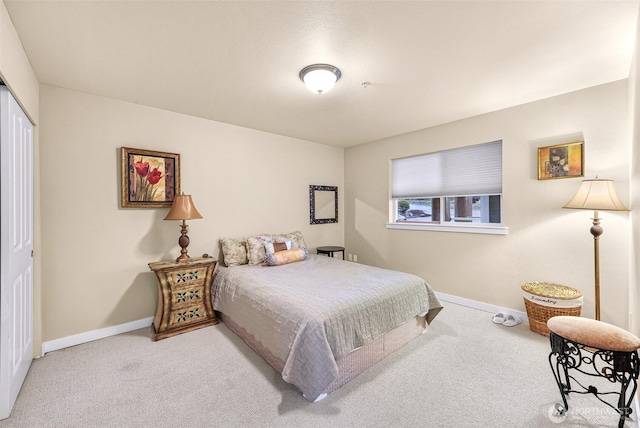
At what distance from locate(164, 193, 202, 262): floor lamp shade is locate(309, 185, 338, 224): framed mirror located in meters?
2.06

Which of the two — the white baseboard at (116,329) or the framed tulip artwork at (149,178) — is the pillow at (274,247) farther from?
the white baseboard at (116,329)

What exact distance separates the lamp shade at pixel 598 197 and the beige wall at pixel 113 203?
11.9 ft

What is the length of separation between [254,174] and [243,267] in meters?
1.41

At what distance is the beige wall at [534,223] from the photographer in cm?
253

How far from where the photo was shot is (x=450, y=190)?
374cm

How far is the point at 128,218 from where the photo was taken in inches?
115

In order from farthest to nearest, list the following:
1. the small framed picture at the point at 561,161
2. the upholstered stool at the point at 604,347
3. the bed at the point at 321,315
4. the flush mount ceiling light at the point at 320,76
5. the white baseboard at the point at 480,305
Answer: the white baseboard at the point at 480,305 < the small framed picture at the point at 561,161 < the flush mount ceiling light at the point at 320,76 < the bed at the point at 321,315 < the upholstered stool at the point at 604,347

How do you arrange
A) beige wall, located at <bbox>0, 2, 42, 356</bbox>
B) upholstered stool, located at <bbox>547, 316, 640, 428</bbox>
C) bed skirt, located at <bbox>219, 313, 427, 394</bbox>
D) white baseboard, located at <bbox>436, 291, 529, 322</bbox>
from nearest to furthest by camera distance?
upholstered stool, located at <bbox>547, 316, 640, 428</bbox> < beige wall, located at <bbox>0, 2, 42, 356</bbox> < bed skirt, located at <bbox>219, 313, 427, 394</bbox> < white baseboard, located at <bbox>436, 291, 529, 322</bbox>

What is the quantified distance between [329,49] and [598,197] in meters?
2.67

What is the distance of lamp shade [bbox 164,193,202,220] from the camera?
2893mm

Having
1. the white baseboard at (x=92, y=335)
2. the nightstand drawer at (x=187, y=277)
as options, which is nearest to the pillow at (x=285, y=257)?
the nightstand drawer at (x=187, y=277)

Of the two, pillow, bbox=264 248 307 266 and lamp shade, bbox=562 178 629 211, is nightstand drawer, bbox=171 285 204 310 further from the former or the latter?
lamp shade, bbox=562 178 629 211

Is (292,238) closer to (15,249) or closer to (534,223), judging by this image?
(15,249)

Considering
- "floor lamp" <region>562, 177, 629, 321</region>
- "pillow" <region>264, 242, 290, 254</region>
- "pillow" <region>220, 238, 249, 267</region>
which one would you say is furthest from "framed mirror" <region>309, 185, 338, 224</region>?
"floor lamp" <region>562, 177, 629, 321</region>
